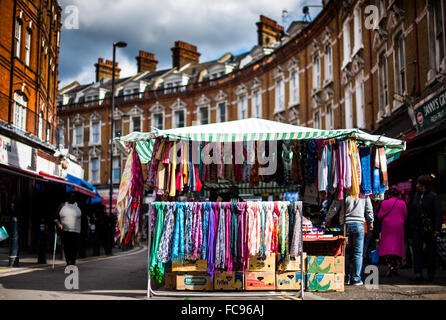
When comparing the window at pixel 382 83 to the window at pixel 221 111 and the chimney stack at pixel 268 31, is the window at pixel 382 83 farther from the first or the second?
the window at pixel 221 111

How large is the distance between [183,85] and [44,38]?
908 inches

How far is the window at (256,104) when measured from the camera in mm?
34188

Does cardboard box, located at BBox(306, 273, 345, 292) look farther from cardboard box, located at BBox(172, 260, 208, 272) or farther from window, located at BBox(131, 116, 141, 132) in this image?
window, located at BBox(131, 116, 141, 132)

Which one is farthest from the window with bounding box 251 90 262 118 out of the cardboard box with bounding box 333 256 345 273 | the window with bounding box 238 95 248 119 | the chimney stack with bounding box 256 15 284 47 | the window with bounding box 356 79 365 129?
the cardboard box with bounding box 333 256 345 273

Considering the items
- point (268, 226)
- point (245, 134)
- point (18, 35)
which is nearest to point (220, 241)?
point (268, 226)

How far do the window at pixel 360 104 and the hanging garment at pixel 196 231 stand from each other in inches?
605

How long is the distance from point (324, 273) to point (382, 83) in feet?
41.3

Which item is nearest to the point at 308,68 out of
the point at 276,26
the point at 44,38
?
the point at 276,26

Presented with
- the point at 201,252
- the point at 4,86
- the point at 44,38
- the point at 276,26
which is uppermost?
the point at 276,26

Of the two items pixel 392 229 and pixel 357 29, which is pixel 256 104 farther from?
pixel 392 229

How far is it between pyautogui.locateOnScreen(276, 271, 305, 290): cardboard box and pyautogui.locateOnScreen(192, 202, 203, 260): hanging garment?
1306mm
